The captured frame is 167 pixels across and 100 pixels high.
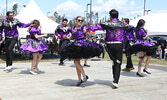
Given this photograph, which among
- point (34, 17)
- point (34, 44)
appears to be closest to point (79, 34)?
point (34, 44)

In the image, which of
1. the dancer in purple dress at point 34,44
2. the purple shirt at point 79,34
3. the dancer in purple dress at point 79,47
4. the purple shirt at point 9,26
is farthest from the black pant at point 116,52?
the purple shirt at point 9,26

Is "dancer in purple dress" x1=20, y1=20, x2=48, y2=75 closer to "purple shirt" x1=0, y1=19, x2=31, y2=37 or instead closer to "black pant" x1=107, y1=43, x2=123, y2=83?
"purple shirt" x1=0, y1=19, x2=31, y2=37

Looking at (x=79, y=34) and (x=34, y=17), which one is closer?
(x=79, y=34)

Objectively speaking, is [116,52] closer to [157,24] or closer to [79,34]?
[79,34]

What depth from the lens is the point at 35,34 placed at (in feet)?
23.3

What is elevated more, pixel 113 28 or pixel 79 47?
pixel 113 28

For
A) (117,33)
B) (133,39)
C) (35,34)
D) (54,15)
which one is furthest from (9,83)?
(54,15)

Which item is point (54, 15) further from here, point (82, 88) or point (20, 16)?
point (82, 88)

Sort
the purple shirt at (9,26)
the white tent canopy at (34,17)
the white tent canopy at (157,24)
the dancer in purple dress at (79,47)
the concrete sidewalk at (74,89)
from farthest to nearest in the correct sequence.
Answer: the white tent canopy at (34,17), the white tent canopy at (157,24), the purple shirt at (9,26), the dancer in purple dress at (79,47), the concrete sidewalk at (74,89)

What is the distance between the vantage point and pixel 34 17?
13453 millimetres

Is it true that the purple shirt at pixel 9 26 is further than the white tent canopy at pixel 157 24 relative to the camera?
No

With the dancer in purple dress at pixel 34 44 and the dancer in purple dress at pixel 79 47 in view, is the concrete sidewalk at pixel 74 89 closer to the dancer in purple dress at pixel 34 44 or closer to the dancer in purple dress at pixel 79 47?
the dancer in purple dress at pixel 79 47

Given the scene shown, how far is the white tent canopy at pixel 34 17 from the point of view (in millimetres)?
12859

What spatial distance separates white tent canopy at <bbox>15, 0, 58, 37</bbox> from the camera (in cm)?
1286
